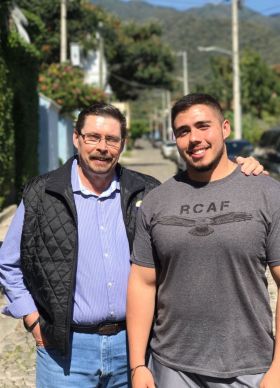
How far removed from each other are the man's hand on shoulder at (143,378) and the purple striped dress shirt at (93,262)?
302mm

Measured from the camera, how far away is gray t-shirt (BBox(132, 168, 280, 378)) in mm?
2316

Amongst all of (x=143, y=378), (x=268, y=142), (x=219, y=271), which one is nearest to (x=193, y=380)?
(x=143, y=378)

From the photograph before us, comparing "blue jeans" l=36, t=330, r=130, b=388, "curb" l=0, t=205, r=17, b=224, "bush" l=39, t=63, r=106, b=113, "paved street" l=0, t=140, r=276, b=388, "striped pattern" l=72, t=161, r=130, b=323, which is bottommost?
"paved street" l=0, t=140, r=276, b=388

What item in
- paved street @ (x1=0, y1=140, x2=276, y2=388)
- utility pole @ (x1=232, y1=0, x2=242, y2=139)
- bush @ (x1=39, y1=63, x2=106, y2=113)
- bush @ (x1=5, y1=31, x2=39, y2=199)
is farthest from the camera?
utility pole @ (x1=232, y1=0, x2=242, y2=139)

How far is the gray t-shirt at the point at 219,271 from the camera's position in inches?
91.2

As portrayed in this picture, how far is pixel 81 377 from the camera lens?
279cm

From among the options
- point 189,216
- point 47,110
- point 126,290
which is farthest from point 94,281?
point 47,110

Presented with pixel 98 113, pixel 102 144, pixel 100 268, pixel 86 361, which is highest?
pixel 98 113

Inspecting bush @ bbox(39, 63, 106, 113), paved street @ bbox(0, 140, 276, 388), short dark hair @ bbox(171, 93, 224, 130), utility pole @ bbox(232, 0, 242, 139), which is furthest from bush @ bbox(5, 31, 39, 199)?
utility pole @ bbox(232, 0, 242, 139)

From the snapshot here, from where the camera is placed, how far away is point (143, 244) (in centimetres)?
254

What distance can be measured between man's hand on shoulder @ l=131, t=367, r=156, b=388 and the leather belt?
10.9 inches

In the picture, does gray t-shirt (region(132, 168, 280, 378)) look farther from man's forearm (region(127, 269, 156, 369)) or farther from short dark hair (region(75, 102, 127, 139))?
short dark hair (region(75, 102, 127, 139))

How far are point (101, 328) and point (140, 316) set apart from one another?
272 millimetres

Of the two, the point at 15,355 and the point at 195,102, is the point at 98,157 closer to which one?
the point at 195,102
